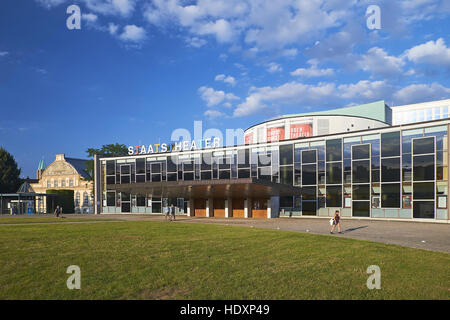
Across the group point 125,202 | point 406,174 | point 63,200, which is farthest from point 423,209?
point 63,200

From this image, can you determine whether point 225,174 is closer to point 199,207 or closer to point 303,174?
point 199,207

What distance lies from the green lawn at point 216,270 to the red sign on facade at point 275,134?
139ft

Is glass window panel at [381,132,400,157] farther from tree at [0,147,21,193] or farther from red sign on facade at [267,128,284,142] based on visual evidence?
tree at [0,147,21,193]

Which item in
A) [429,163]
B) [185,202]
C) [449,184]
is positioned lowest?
[185,202]

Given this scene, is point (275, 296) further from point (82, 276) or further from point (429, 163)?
point (429, 163)

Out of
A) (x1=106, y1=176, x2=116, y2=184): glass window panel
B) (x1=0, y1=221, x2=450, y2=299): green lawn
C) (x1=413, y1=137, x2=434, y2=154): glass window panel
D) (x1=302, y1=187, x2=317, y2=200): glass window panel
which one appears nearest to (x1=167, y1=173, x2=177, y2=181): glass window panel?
(x1=106, y1=176, x2=116, y2=184): glass window panel

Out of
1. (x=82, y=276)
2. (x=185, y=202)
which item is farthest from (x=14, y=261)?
(x=185, y=202)

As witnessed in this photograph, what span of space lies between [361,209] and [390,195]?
3.40 meters

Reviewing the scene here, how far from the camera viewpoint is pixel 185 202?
162 feet

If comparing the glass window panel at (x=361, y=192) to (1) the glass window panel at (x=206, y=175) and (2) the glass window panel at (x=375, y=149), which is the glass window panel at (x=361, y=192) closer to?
(2) the glass window panel at (x=375, y=149)

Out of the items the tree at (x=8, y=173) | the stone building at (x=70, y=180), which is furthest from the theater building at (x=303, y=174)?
the tree at (x=8, y=173)

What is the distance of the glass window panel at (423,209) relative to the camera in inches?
→ 1237

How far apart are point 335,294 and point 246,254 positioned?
514cm
